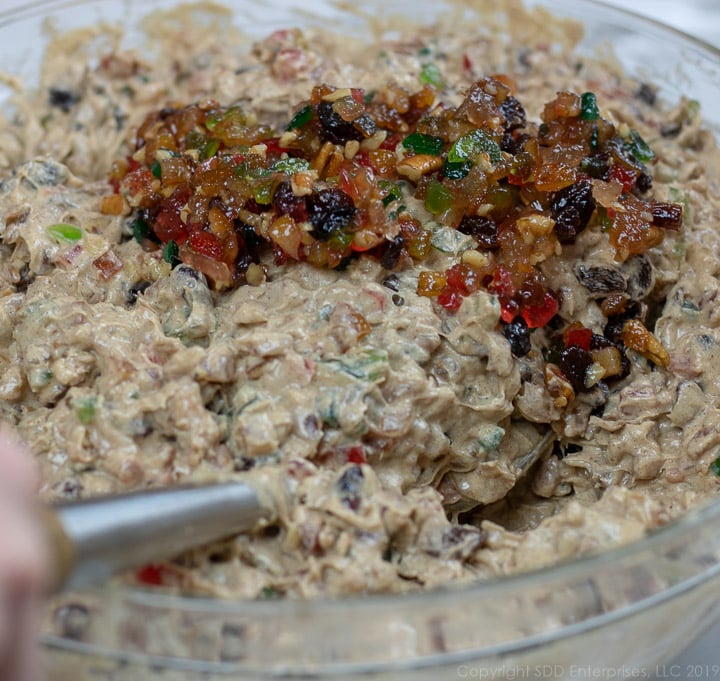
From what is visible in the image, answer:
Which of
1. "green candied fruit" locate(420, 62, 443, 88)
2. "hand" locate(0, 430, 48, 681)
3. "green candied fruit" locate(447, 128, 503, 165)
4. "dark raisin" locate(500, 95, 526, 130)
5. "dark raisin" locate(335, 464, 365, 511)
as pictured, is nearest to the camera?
"hand" locate(0, 430, 48, 681)

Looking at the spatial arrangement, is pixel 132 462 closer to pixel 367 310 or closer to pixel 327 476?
pixel 327 476

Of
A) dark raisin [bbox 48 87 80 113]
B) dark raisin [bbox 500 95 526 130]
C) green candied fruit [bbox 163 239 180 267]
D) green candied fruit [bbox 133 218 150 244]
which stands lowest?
dark raisin [bbox 48 87 80 113]

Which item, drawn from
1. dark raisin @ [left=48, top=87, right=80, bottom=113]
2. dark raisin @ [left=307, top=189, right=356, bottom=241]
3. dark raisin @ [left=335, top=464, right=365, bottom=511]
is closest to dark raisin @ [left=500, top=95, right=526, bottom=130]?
dark raisin @ [left=307, top=189, right=356, bottom=241]

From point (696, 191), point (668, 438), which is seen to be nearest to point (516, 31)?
point (696, 191)

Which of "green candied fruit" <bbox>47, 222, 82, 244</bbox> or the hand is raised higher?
the hand

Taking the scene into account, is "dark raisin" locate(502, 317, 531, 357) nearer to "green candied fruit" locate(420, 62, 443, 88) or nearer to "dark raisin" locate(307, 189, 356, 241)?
"dark raisin" locate(307, 189, 356, 241)

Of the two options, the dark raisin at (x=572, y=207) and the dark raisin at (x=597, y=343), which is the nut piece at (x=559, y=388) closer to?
the dark raisin at (x=597, y=343)
